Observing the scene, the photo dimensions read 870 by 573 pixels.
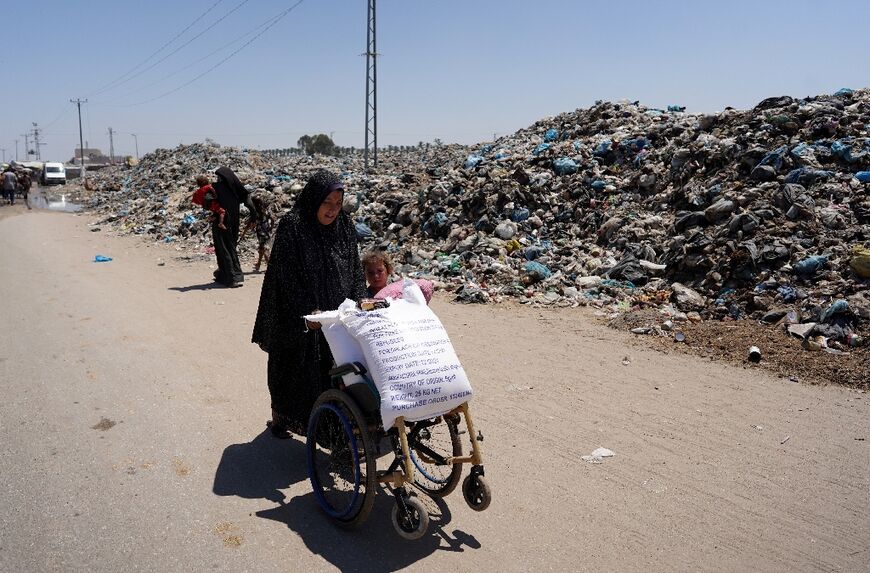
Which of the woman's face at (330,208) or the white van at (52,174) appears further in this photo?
the white van at (52,174)

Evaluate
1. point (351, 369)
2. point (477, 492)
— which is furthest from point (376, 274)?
point (477, 492)

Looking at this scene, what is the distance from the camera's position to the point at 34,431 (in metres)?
4.07

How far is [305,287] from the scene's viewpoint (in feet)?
11.6

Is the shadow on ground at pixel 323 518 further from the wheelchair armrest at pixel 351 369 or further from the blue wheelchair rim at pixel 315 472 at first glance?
the wheelchair armrest at pixel 351 369

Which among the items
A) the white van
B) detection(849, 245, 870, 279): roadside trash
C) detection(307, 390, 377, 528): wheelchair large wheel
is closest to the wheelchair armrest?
detection(307, 390, 377, 528): wheelchair large wheel

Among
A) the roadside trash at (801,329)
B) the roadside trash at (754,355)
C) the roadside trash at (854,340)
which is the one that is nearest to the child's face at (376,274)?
the roadside trash at (754,355)

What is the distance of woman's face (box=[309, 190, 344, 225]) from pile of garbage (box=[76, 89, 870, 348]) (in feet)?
15.4

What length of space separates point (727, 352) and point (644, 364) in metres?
0.90

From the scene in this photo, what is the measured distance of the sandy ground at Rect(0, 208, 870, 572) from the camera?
2.91 metres

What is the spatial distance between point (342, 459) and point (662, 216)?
8.12 meters

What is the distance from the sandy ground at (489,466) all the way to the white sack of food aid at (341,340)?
0.85 meters

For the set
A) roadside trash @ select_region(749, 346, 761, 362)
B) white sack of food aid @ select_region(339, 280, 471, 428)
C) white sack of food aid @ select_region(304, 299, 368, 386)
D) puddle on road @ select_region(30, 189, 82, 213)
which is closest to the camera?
white sack of food aid @ select_region(339, 280, 471, 428)

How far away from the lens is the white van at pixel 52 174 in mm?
44500

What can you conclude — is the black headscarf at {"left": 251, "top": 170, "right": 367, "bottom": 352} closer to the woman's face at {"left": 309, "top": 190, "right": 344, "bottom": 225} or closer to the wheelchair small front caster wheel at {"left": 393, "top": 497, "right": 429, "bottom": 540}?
the woman's face at {"left": 309, "top": 190, "right": 344, "bottom": 225}
